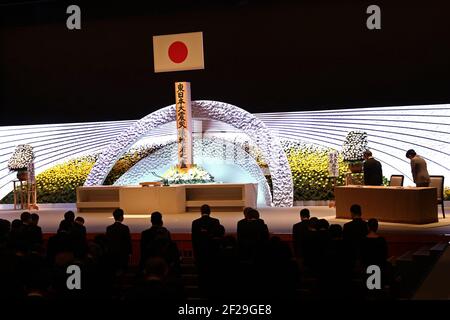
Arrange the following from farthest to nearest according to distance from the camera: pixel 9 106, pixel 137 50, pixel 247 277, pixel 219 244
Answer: pixel 9 106
pixel 137 50
pixel 219 244
pixel 247 277

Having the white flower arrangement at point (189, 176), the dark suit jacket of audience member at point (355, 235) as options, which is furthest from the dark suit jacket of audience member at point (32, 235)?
the white flower arrangement at point (189, 176)

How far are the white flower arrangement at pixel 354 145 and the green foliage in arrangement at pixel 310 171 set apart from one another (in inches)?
20.6

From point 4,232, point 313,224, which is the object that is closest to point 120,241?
point 4,232

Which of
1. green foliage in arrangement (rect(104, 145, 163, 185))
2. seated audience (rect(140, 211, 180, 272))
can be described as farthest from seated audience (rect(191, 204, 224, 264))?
green foliage in arrangement (rect(104, 145, 163, 185))

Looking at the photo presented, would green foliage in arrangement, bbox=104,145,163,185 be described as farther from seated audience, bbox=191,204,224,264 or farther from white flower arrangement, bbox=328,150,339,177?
seated audience, bbox=191,204,224,264

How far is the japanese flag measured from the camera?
39.2 ft

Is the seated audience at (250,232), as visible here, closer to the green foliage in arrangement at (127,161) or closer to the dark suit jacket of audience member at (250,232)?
the dark suit jacket of audience member at (250,232)

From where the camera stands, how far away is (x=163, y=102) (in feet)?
45.3

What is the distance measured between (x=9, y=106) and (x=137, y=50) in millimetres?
3395

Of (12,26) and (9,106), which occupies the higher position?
(12,26)

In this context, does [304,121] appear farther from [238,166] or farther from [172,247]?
[172,247]

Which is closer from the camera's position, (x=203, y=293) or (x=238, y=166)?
(x=203, y=293)

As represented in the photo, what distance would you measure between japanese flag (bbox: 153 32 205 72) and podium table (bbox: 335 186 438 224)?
4353mm
